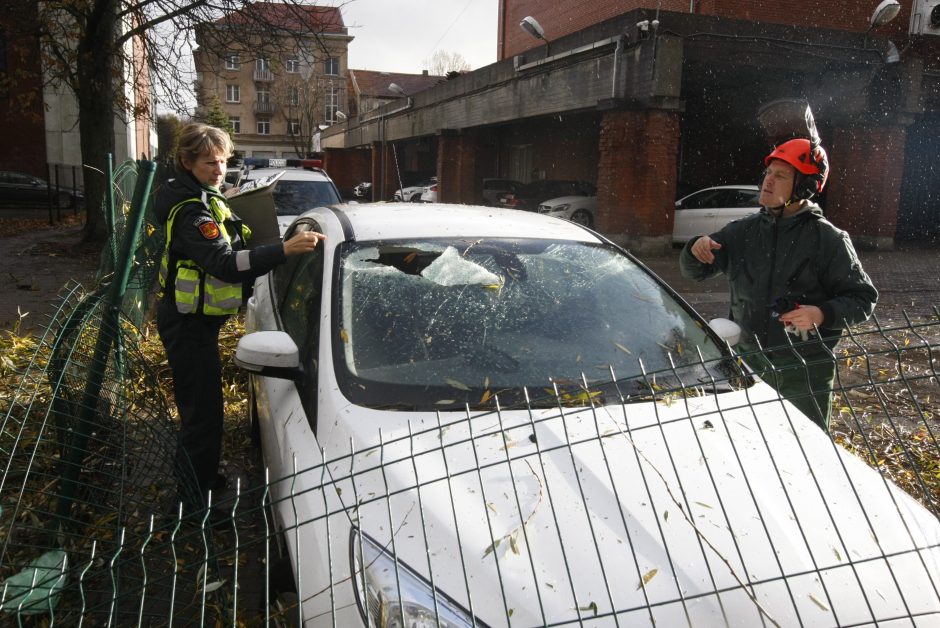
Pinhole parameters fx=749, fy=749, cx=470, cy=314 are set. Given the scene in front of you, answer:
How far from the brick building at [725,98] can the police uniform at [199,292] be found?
42.6ft

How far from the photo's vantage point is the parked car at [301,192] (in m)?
11.2

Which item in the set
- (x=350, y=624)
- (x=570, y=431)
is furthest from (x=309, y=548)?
(x=570, y=431)

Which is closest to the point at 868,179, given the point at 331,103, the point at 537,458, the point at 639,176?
the point at 639,176

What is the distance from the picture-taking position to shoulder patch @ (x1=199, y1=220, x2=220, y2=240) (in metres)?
3.33

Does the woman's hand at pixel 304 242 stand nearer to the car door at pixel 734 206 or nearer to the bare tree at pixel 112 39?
the bare tree at pixel 112 39

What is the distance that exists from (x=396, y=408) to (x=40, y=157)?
91.3 ft

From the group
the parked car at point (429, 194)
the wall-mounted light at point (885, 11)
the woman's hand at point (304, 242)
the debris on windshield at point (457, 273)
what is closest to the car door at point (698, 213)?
the wall-mounted light at point (885, 11)

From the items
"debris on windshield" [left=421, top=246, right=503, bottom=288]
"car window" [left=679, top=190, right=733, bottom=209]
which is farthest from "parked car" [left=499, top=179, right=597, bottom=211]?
"debris on windshield" [left=421, top=246, right=503, bottom=288]

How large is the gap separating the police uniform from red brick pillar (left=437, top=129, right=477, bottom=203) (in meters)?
22.2

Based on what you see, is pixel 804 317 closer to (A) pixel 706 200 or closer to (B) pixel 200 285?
(B) pixel 200 285

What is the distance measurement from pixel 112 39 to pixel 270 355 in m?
13.0

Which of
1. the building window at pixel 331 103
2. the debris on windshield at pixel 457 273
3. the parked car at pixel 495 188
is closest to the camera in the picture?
the debris on windshield at pixel 457 273

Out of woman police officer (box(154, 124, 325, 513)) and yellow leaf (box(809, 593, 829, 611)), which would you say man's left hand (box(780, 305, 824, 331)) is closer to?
yellow leaf (box(809, 593, 829, 611))

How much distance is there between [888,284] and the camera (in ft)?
40.7
